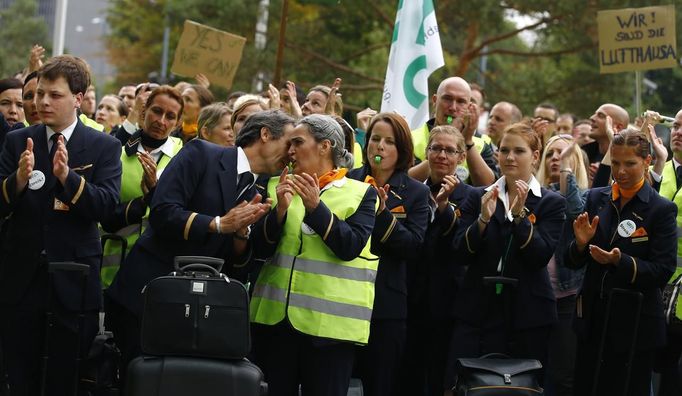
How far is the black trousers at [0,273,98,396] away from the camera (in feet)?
26.0

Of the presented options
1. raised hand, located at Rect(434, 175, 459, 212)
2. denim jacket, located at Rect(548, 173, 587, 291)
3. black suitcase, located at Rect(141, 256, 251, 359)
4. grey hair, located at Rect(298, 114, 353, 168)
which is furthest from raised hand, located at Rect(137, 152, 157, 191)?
denim jacket, located at Rect(548, 173, 587, 291)

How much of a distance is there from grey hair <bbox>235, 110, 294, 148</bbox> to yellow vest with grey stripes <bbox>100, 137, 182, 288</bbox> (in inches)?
50.2

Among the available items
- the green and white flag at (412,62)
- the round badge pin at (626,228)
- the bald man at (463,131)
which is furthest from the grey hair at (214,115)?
the round badge pin at (626,228)

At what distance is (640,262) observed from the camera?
866 centimetres

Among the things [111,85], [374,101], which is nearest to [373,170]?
[374,101]

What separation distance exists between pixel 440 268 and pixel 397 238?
88 cm

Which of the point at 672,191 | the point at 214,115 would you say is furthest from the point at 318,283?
the point at 672,191

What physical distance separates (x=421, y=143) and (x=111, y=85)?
4313cm

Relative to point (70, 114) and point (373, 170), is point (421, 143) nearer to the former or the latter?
point (373, 170)

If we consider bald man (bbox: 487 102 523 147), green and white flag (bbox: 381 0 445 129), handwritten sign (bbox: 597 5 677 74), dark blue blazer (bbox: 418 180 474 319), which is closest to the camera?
dark blue blazer (bbox: 418 180 474 319)

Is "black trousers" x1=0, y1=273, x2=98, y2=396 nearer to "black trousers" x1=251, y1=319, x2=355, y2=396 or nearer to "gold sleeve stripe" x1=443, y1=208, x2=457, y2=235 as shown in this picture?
"black trousers" x1=251, y1=319, x2=355, y2=396

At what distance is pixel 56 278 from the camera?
25.7 feet

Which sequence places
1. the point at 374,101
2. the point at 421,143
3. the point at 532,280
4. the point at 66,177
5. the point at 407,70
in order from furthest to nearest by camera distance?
the point at 374,101 → the point at 407,70 → the point at 421,143 → the point at 532,280 → the point at 66,177

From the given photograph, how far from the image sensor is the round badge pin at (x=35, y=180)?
25.6 ft
